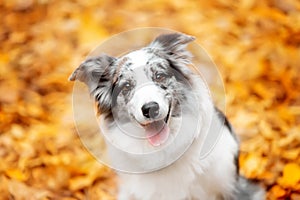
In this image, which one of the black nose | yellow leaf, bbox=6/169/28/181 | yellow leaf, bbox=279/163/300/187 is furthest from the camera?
yellow leaf, bbox=6/169/28/181

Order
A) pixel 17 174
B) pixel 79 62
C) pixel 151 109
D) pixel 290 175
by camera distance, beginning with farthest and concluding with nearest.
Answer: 1. pixel 79 62
2. pixel 17 174
3. pixel 290 175
4. pixel 151 109

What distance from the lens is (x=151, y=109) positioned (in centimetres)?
123

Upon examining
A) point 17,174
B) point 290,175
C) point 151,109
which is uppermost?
point 151,109

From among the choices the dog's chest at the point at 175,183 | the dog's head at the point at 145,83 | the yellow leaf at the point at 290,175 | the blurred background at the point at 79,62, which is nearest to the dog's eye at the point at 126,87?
the dog's head at the point at 145,83

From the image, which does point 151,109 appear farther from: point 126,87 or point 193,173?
point 193,173

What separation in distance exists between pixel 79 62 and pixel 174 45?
755 mm

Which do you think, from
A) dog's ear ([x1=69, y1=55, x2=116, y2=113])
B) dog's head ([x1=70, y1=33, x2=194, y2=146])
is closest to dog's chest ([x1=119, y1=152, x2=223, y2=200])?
dog's head ([x1=70, y1=33, x2=194, y2=146])

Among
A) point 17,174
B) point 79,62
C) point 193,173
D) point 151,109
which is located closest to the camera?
point 151,109

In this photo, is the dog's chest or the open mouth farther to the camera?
the dog's chest

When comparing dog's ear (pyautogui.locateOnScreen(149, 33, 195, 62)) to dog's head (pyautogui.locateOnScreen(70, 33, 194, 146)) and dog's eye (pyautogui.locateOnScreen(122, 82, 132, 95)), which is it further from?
dog's eye (pyautogui.locateOnScreen(122, 82, 132, 95))

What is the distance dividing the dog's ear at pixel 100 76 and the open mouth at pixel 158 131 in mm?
106

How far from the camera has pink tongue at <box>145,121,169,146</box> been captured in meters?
1.30

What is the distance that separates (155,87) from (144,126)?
0.32ft

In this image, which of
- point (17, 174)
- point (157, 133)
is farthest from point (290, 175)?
point (17, 174)
